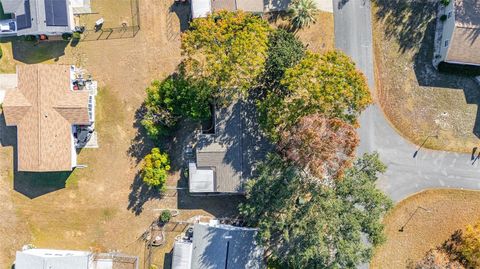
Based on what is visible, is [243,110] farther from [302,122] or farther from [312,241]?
[312,241]

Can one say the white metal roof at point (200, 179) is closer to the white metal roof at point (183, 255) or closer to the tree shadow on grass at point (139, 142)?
the tree shadow on grass at point (139, 142)

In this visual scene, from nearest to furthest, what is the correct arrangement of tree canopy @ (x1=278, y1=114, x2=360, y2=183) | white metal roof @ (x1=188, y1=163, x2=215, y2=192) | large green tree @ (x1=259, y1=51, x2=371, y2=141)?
tree canopy @ (x1=278, y1=114, x2=360, y2=183), large green tree @ (x1=259, y1=51, x2=371, y2=141), white metal roof @ (x1=188, y1=163, x2=215, y2=192)

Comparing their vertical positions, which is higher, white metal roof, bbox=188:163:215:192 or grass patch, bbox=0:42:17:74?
grass patch, bbox=0:42:17:74

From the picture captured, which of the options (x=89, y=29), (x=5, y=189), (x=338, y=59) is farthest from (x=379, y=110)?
(x=5, y=189)

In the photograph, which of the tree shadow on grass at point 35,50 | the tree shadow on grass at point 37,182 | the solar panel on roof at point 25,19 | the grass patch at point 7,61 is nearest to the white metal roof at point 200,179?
the tree shadow on grass at point 37,182

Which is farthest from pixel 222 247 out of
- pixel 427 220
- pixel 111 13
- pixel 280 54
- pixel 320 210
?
pixel 111 13

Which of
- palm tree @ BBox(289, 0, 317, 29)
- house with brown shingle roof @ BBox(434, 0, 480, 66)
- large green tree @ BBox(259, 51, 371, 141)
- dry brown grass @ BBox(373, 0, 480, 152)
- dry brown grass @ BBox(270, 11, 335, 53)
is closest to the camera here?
large green tree @ BBox(259, 51, 371, 141)

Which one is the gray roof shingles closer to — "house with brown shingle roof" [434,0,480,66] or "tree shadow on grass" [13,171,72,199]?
"tree shadow on grass" [13,171,72,199]

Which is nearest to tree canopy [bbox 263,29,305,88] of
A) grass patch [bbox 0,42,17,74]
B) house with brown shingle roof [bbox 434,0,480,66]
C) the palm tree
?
the palm tree
